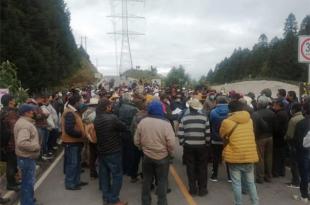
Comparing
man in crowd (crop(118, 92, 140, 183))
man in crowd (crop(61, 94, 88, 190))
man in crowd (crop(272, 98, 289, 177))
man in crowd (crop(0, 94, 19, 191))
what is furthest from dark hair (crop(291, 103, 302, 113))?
man in crowd (crop(0, 94, 19, 191))

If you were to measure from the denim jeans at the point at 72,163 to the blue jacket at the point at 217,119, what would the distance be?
2971mm

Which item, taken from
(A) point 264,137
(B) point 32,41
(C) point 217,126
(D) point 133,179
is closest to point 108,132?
(D) point 133,179

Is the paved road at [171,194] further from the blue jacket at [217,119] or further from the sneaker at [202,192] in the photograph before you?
the blue jacket at [217,119]

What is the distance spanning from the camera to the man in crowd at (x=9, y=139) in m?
9.57

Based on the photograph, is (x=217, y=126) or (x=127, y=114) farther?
(x=217, y=126)

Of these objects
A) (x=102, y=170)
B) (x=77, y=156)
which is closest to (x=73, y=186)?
(x=77, y=156)

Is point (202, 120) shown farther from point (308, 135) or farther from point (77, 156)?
point (77, 156)

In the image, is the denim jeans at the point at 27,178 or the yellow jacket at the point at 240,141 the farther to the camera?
the denim jeans at the point at 27,178

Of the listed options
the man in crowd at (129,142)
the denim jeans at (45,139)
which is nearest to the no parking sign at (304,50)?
the man in crowd at (129,142)

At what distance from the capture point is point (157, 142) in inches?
338

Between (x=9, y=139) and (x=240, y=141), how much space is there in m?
4.27

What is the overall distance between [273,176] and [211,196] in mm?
2440

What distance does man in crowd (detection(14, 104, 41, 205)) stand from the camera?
27.8 ft

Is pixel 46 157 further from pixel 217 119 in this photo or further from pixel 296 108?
pixel 296 108
